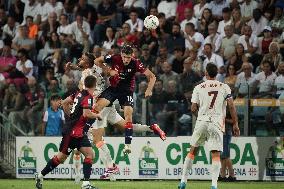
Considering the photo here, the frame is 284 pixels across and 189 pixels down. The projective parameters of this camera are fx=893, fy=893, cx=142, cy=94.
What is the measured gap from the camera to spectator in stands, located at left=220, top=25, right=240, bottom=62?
25.2 metres

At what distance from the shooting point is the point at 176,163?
23.5 m

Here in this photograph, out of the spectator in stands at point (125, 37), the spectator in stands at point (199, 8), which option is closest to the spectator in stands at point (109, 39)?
the spectator in stands at point (125, 37)

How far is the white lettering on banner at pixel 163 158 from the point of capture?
2309 cm

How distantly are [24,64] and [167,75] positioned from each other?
574 centimetres

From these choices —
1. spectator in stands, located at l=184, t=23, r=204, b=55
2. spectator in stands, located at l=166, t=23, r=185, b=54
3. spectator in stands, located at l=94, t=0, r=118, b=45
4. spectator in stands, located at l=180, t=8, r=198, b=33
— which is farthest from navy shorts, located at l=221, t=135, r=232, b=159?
spectator in stands, located at l=94, t=0, r=118, b=45

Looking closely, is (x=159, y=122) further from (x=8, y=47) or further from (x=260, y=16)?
(x=8, y=47)

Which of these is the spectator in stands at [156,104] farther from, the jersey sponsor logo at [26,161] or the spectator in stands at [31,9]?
the spectator in stands at [31,9]

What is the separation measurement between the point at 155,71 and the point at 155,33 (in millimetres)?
2545

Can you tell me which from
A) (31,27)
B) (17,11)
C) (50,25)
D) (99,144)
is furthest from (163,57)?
(17,11)

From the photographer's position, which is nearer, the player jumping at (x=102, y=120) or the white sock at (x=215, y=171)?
the white sock at (x=215, y=171)

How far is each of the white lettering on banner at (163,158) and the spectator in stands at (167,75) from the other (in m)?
1.52

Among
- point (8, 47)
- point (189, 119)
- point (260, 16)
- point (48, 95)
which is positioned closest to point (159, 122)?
point (189, 119)

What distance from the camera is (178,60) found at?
82.8 feet

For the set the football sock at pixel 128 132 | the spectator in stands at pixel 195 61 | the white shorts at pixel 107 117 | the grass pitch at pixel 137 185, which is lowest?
the grass pitch at pixel 137 185
